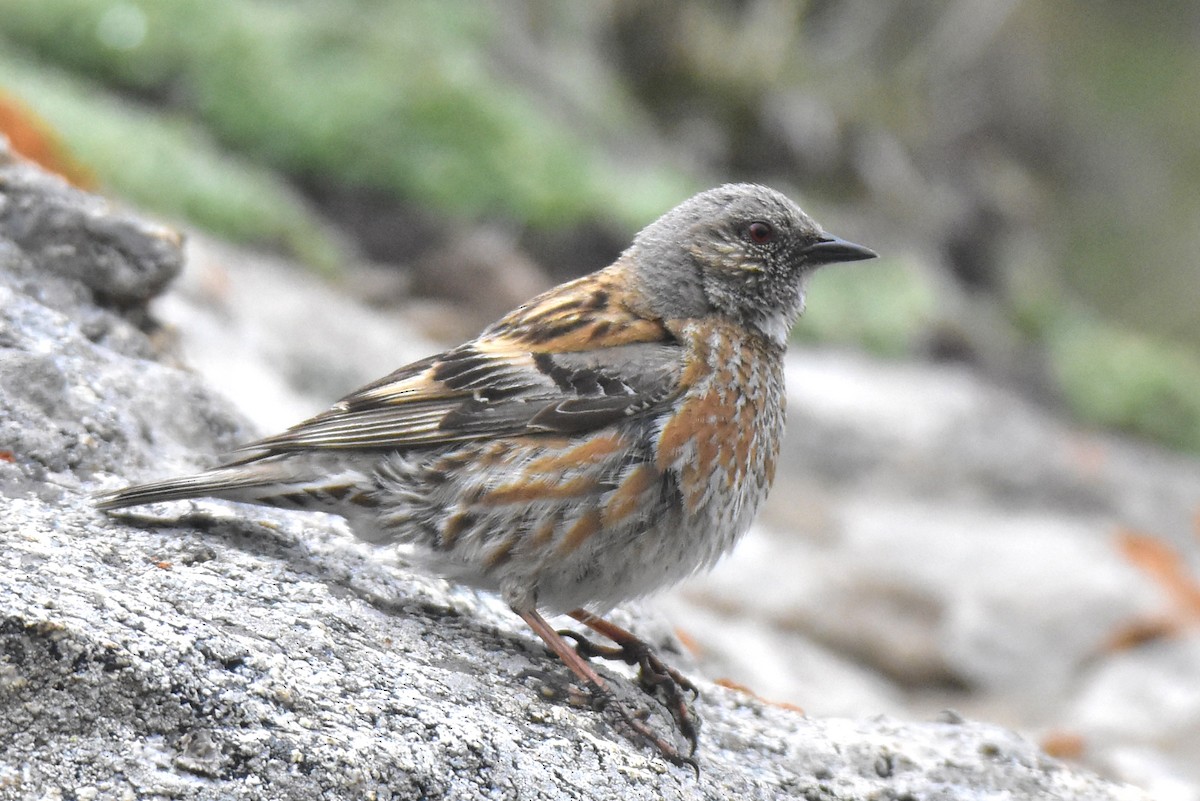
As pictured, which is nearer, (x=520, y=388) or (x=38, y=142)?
(x=520, y=388)

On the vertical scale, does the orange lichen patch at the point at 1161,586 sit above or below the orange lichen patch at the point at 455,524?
above

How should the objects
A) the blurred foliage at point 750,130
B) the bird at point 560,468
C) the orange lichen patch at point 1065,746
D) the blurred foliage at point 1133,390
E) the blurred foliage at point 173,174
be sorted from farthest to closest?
1. the blurred foliage at point 1133,390
2. the blurred foliage at point 750,130
3. the blurred foliage at point 173,174
4. the orange lichen patch at point 1065,746
5. the bird at point 560,468

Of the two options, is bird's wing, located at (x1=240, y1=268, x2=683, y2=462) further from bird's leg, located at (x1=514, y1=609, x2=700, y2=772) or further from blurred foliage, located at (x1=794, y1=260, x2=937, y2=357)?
blurred foliage, located at (x1=794, y1=260, x2=937, y2=357)

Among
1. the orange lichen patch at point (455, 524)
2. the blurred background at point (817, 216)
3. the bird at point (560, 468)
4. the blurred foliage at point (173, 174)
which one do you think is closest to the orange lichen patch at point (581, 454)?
the bird at point (560, 468)

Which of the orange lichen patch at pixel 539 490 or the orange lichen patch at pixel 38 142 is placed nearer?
the orange lichen patch at pixel 539 490

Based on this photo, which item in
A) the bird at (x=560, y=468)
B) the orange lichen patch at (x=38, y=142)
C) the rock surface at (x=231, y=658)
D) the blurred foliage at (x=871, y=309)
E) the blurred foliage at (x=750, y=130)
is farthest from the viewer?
the blurred foliage at (x=871, y=309)

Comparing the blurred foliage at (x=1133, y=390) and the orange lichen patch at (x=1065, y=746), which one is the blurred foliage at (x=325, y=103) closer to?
the blurred foliage at (x=1133, y=390)

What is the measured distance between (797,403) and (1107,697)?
3542 millimetres

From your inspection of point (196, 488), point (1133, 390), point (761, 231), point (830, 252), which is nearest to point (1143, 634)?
point (830, 252)

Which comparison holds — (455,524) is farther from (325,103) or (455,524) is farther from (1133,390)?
(1133,390)

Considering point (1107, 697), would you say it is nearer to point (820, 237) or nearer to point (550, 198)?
point (820, 237)

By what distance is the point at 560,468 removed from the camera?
467 cm

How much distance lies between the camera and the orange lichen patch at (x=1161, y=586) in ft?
30.3

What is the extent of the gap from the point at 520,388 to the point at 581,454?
39 cm
